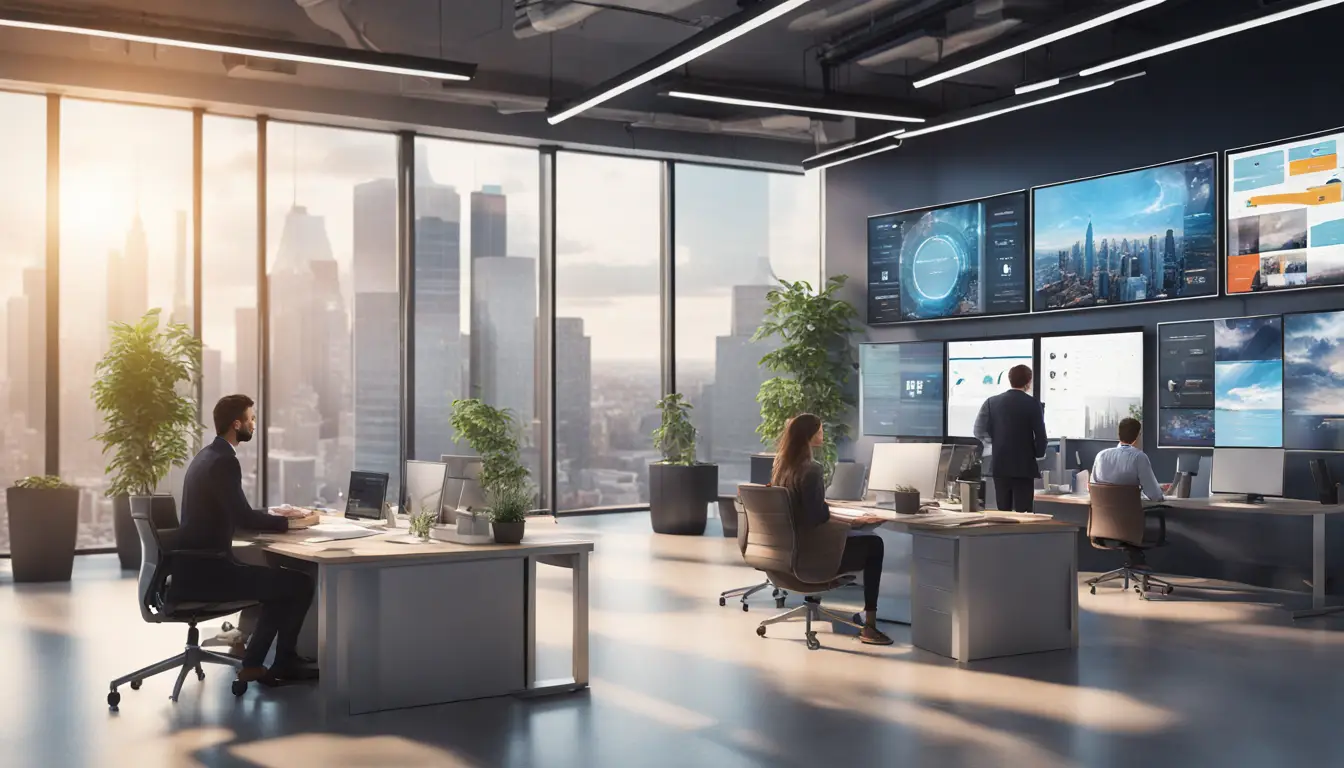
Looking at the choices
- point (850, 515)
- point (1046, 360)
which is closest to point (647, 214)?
point (1046, 360)

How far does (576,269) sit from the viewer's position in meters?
13.2

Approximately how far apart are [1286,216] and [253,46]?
24.7ft

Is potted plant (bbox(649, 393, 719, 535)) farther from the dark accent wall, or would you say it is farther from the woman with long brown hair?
the woman with long brown hair

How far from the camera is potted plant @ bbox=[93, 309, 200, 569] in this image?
9.41 m

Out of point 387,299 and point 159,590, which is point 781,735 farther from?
point 387,299

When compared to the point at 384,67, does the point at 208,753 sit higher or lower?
lower

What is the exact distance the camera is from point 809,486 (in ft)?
20.9

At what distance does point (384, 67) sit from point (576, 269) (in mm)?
5383

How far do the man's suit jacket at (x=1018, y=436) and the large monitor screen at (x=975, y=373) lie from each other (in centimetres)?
213

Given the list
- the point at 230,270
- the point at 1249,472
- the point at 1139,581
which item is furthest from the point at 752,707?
the point at 230,270

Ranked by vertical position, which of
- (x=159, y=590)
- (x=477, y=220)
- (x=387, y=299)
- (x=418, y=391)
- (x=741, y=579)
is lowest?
(x=741, y=579)

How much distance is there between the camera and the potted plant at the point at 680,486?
1213 cm

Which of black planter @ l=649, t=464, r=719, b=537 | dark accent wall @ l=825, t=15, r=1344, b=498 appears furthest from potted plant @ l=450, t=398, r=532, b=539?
dark accent wall @ l=825, t=15, r=1344, b=498

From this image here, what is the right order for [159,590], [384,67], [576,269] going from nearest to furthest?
[159,590], [384,67], [576,269]
